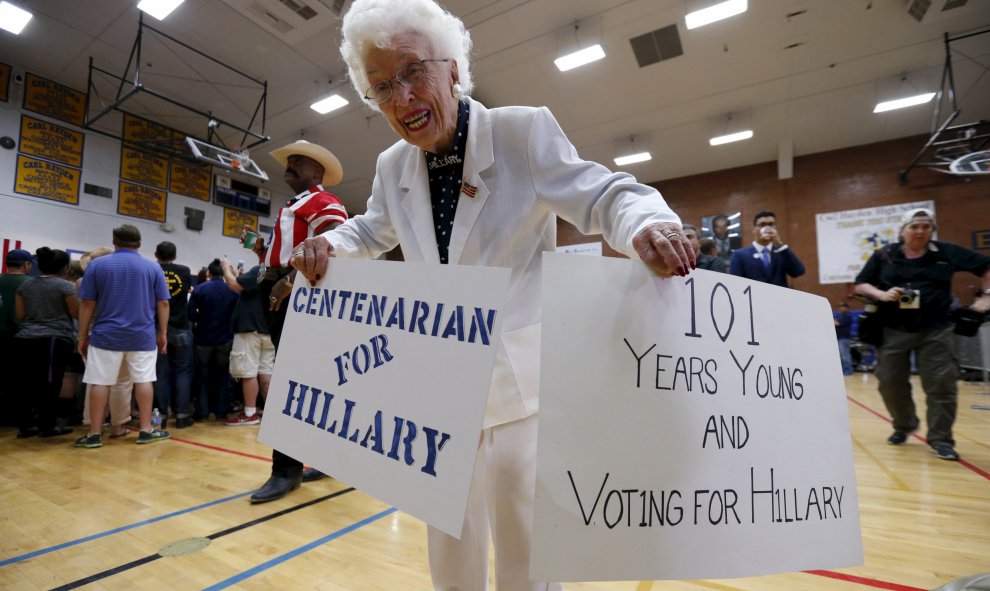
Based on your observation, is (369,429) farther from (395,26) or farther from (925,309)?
(925,309)

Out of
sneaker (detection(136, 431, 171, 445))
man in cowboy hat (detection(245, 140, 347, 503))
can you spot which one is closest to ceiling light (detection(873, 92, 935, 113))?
man in cowboy hat (detection(245, 140, 347, 503))

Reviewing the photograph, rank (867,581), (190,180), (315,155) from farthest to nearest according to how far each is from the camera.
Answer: (190,180) → (315,155) → (867,581)

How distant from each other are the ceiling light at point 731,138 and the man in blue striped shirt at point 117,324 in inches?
361

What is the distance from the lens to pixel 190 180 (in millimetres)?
9016

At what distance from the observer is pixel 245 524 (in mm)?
1896

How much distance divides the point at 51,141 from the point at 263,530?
356 inches

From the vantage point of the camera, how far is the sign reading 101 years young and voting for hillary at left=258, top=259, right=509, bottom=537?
0.65m

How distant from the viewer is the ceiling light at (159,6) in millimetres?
5023

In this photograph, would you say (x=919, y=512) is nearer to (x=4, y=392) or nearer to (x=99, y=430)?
(x=99, y=430)

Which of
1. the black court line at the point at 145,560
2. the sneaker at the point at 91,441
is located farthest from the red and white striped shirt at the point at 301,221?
the sneaker at the point at 91,441

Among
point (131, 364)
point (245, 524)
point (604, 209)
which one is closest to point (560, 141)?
point (604, 209)

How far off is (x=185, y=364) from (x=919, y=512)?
5.44 m

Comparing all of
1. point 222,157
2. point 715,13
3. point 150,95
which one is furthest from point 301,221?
point 150,95

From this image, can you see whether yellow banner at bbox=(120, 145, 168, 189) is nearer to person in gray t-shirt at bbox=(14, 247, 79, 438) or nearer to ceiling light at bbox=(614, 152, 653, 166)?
person in gray t-shirt at bbox=(14, 247, 79, 438)
